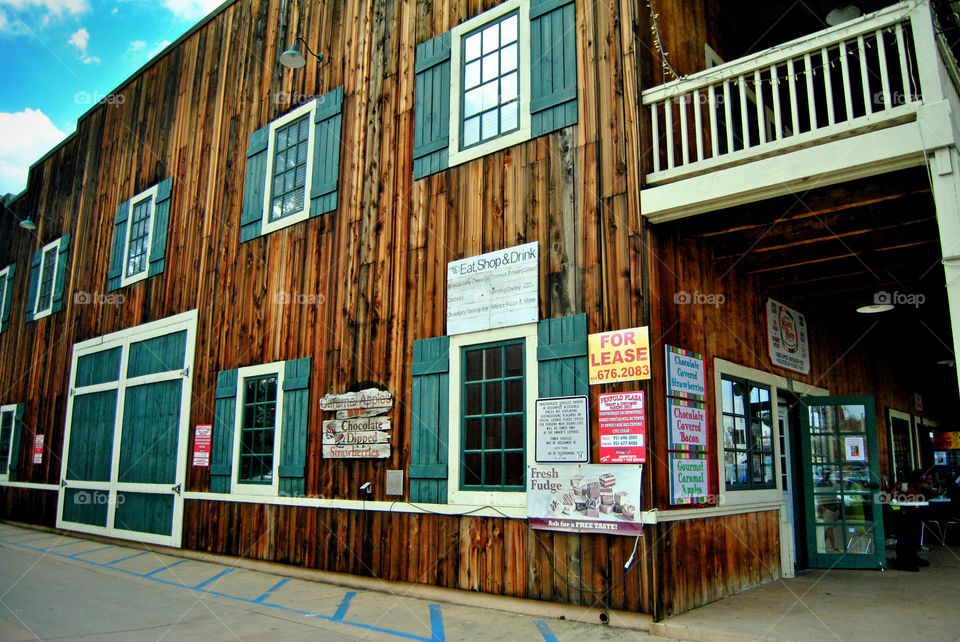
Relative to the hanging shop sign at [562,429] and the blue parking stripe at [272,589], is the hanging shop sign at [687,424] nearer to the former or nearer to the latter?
the hanging shop sign at [562,429]

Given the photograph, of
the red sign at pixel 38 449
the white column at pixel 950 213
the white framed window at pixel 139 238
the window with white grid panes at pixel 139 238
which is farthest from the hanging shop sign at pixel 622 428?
the red sign at pixel 38 449

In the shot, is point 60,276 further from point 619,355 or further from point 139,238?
point 619,355

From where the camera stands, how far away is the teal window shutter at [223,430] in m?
10.4

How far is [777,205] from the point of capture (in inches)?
250

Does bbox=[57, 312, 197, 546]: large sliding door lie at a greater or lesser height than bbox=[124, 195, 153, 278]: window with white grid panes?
lesser

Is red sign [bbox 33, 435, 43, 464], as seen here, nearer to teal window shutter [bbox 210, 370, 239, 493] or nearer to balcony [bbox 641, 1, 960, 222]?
teal window shutter [bbox 210, 370, 239, 493]

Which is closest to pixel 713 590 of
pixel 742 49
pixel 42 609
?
pixel 42 609

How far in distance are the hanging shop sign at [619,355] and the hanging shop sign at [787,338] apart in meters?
3.23

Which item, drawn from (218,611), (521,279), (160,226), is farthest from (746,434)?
(160,226)

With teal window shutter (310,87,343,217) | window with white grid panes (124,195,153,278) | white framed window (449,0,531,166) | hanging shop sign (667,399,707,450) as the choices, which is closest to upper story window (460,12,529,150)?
white framed window (449,0,531,166)

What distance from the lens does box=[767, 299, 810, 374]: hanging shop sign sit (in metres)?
8.80

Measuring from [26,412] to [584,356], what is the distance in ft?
51.3

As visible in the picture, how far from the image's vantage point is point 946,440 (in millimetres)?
19969

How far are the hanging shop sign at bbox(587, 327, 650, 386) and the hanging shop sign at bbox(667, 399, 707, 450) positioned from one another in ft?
1.52
